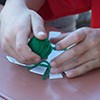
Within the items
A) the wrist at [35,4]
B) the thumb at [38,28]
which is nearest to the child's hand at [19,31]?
the thumb at [38,28]

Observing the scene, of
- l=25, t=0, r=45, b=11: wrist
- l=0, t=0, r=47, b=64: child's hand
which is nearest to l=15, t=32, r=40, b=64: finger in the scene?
l=0, t=0, r=47, b=64: child's hand

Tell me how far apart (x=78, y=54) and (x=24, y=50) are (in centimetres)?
14

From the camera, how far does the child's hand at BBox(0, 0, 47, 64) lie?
2.08ft

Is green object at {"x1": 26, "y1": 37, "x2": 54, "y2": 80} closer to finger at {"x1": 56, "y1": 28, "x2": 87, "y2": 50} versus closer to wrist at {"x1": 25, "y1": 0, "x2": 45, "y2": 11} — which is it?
finger at {"x1": 56, "y1": 28, "x2": 87, "y2": 50}

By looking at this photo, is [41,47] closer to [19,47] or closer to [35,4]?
[19,47]

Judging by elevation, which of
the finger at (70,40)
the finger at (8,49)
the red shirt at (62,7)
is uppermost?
the finger at (8,49)

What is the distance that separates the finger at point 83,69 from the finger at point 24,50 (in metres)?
0.09

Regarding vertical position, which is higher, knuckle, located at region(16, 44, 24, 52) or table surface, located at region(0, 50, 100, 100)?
knuckle, located at region(16, 44, 24, 52)

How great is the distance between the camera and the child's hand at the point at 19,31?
633 millimetres

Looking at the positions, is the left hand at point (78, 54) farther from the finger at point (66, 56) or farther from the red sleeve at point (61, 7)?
the red sleeve at point (61, 7)

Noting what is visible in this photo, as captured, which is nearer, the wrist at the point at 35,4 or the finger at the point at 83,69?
the finger at the point at 83,69

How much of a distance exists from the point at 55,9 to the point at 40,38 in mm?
410

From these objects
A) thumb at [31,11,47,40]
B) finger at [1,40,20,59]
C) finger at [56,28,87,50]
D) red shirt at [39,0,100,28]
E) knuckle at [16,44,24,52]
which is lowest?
red shirt at [39,0,100,28]

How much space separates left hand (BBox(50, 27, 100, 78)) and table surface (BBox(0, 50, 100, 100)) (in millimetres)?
21
